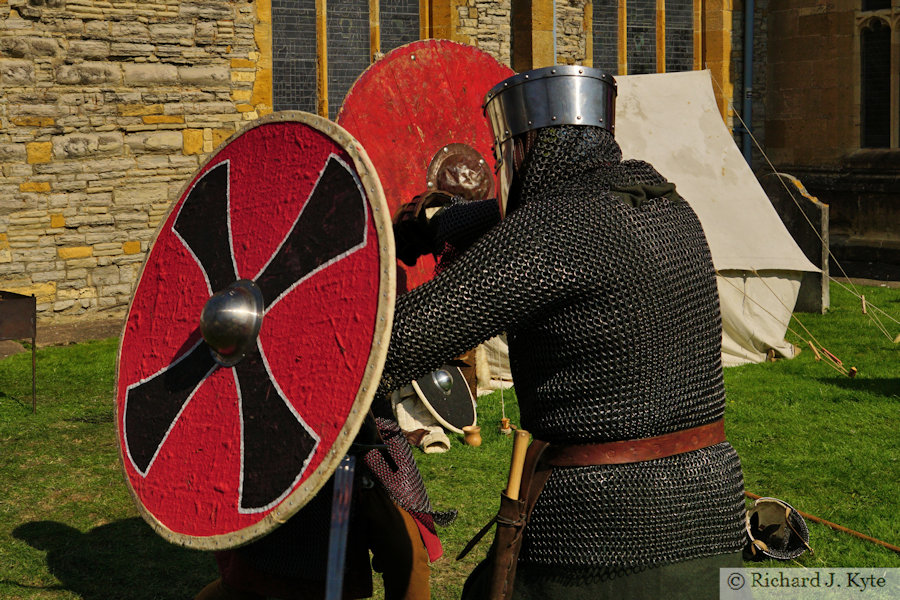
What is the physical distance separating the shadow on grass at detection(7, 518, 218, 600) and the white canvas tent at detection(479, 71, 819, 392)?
15.3 ft

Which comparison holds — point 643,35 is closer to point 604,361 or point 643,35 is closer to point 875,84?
point 875,84

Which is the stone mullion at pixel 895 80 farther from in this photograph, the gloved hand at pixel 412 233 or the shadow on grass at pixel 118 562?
the gloved hand at pixel 412 233

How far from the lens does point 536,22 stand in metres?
10.6

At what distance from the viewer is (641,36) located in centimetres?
1230

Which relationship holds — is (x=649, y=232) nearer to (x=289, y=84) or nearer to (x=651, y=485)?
(x=651, y=485)

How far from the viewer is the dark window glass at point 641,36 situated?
12203 millimetres

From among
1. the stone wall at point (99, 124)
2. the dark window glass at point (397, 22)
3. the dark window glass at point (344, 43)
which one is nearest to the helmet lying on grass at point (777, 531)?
the stone wall at point (99, 124)

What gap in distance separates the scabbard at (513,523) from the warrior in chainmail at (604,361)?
0.07 ft

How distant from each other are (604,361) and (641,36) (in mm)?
10930

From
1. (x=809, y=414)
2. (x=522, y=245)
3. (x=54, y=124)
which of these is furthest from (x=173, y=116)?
(x=522, y=245)

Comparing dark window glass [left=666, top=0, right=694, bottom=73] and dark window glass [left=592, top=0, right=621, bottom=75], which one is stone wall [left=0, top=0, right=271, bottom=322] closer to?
dark window glass [left=592, top=0, right=621, bottom=75]

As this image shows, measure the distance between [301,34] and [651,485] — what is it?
27.3ft

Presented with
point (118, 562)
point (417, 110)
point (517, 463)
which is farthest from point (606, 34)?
point (517, 463)

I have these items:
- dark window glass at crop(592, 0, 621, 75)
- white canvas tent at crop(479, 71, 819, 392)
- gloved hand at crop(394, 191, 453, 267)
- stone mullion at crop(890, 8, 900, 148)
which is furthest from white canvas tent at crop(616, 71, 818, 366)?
gloved hand at crop(394, 191, 453, 267)
